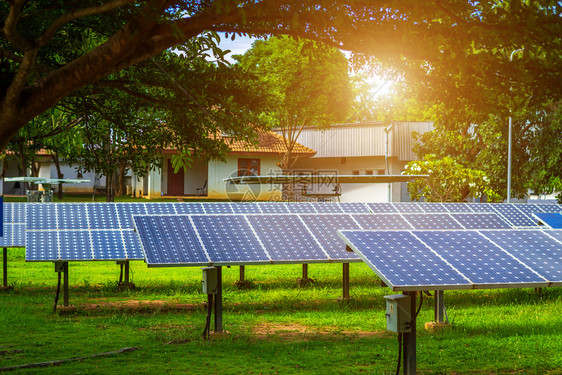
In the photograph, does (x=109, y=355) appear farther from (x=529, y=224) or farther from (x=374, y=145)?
(x=374, y=145)

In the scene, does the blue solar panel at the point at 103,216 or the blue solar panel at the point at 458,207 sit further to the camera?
the blue solar panel at the point at 458,207

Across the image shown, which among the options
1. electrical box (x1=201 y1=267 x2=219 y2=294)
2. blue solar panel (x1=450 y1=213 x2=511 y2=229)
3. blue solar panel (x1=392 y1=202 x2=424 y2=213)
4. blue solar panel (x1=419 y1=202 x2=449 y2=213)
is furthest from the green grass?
blue solar panel (x1=419 y1=202 x2=449 y2=213)

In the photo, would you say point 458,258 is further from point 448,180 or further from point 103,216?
point 448,180

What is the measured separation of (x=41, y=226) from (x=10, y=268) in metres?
6.91

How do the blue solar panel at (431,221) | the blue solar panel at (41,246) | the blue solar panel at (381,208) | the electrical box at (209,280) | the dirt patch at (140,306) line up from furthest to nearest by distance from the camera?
the blue solar panel at (381,208)
the blue solar panel at (431,221)
the dirt patch at (140,306)
the blue solar panel at (41,246)
the electrical box at (209,280)

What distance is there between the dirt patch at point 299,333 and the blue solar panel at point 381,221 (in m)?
3.08

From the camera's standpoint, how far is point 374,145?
44.8m

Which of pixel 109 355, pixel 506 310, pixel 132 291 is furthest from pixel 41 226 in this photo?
pixel 506 310

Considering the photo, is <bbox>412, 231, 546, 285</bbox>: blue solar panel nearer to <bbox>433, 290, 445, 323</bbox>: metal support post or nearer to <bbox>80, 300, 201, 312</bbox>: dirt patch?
<bbox>433, 290, 445, 323</bbox>: metal support post

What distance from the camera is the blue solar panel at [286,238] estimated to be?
11.2m

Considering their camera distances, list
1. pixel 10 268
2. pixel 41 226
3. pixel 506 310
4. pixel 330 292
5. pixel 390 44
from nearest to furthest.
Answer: pixel 390 44 → pixel 506 310 → pixel 41 226 → pixel 330 292 → pixel 10 268

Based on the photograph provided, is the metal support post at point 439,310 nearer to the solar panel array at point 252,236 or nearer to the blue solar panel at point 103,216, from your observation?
the solar panel array at point 252,236

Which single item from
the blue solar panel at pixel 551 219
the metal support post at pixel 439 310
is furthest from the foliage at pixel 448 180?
the metal support post at pixel 439 310

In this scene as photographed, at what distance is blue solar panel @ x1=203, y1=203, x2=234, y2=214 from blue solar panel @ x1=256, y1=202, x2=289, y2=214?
2.55ft
